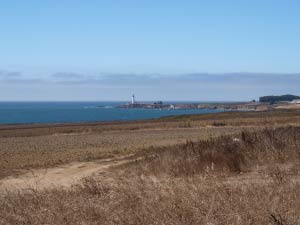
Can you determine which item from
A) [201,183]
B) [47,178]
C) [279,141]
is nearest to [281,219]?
[201,183]

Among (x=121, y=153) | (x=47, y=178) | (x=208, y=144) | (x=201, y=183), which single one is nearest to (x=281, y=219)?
(x=201, y=183)

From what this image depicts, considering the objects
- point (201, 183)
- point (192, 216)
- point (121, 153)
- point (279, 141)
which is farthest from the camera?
point (121, 153)

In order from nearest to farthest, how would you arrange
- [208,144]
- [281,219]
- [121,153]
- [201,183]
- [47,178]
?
[281,219] → [201,183] → [208,144] → [47,178] → [121,153]

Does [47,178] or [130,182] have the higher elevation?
[130,182]

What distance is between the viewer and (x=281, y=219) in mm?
6578

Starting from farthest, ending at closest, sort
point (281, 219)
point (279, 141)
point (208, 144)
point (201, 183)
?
point (208, 144) → point (279, 141) → point (201, 183) → point (281, 219)

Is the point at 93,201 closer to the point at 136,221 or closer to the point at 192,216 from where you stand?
the point at 136,221

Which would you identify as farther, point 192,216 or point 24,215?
point 24,215

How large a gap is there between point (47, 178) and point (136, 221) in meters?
14.8

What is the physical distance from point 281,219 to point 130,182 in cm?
400

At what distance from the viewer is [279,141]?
17031 millimetres

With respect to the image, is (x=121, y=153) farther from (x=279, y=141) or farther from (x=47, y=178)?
(x=279, y=141)

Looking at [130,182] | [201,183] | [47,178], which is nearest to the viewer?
[201,183]

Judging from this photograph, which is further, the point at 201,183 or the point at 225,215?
the point at 201,183
